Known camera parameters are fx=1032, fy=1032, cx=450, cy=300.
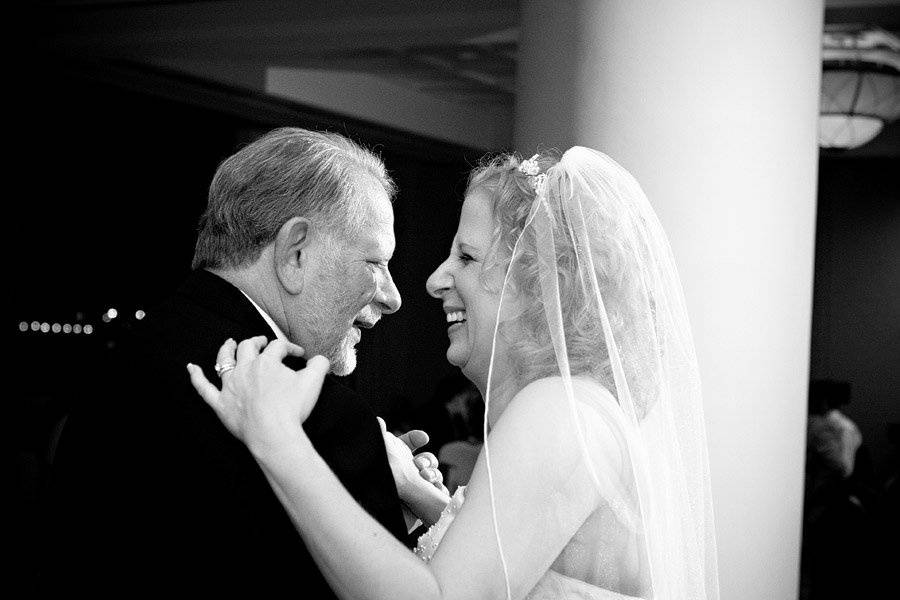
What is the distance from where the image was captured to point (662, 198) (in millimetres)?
3170

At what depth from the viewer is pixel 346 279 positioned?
204 cm

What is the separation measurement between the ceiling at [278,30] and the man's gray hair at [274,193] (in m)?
3.64

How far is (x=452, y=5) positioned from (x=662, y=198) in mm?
3272

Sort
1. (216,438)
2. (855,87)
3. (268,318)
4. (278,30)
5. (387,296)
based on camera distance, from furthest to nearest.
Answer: (855,87) → (278,30) → (387,296) → (268,318) → (216,438)

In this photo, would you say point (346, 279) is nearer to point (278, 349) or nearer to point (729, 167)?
point (278, 349)

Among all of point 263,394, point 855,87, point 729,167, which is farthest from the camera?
point 855,87

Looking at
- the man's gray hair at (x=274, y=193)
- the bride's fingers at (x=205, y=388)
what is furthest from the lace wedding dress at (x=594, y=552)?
the man's gray hair at (x=274, y=193)

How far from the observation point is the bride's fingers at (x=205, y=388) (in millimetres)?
1612

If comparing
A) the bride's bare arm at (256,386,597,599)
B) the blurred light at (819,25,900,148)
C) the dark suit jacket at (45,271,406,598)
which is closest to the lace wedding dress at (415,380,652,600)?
the bride's bare arm at (256,386,597,599)

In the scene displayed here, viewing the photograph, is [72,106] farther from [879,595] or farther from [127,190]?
[879,595]

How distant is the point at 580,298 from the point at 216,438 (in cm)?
74

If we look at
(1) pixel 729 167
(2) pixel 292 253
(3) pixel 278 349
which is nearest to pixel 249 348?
(3) pixel 278 349

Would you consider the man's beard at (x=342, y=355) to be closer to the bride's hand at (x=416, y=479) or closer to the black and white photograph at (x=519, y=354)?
the black and white photograph at (x=519, y=354)

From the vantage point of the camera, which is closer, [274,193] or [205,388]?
[205,388]
